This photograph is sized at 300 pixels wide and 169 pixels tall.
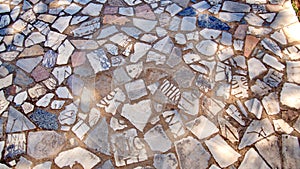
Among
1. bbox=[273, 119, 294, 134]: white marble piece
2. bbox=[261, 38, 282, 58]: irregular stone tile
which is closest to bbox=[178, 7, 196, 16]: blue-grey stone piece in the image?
bbox=[261, 38, 282, 58]: irregular stone tile

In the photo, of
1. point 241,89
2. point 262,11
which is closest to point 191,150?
point 241,89

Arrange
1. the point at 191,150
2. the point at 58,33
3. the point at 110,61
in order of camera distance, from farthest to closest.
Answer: the point at 58,33 < the point at 110,61 < the point at 191,150

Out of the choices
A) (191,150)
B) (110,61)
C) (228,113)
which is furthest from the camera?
(110,61)

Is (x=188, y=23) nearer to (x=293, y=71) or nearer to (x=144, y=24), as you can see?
(x=144, y=24)

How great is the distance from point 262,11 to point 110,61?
1.37 m

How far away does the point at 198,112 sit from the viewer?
237 centimetres

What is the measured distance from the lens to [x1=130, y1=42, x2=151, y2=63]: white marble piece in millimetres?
2696

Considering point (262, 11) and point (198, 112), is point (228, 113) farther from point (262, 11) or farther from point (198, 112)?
point (262, 11)

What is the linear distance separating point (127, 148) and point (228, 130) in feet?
2.16

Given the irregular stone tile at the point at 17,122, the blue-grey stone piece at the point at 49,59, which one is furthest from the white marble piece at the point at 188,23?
the irregular stone tile at the point at 17,122

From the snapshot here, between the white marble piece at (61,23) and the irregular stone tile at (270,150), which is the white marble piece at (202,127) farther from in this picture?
the white marble piece at (61,23)

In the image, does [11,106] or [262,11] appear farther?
[262,11]

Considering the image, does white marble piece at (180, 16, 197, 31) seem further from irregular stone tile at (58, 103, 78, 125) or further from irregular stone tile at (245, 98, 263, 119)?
irregular stone tile at (58, 103, 78, 125)

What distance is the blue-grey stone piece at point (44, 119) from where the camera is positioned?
2.37 m
